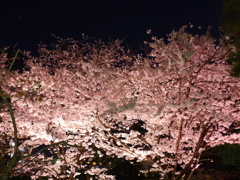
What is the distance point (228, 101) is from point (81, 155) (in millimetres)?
5601

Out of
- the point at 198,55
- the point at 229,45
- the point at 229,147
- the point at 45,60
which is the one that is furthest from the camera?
the point at 45,60

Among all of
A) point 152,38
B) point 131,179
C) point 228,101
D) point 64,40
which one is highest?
point 64,40

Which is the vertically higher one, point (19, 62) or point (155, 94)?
point (19, 62)

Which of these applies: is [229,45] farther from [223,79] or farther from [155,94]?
[155,94]

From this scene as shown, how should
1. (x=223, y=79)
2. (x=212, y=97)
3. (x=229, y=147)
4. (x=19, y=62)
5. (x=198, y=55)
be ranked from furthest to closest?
(x=19, y=62) → (x=229, y=147) → (x=198, y=55) → (x=223, y=79) → (x=212, y=97)

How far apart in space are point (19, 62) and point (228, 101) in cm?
1896

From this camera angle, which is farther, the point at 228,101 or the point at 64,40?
the point at 64,40

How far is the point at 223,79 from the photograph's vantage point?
7742 mm

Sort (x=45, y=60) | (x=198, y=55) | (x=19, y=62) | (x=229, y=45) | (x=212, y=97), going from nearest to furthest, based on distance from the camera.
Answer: (x=212, y=97) → (x=229, y=45) → (x=198, y=55) → (x=45, y=60) → (x=19, y=62)

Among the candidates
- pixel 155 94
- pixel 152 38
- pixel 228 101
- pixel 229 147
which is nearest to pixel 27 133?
pixel 155 94

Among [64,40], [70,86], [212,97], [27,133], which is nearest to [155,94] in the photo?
[212,97]

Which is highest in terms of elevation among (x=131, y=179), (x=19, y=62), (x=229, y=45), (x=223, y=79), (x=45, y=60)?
(x=19, y=62)

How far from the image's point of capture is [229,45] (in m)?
7.06

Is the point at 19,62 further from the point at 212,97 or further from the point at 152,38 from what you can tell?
the point at 212,97
